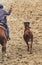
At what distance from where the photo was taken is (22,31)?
11078 millimetres

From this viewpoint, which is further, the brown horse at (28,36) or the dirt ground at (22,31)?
the brown horse at (28,36)

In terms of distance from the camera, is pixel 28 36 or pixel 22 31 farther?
pixel 22 31

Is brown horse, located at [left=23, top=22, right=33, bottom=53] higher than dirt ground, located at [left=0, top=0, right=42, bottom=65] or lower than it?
higher

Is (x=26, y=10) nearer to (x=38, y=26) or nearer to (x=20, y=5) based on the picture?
(x=20, y=5)

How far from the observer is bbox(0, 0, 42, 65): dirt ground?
8.49 m

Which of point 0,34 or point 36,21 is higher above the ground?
point 0,34

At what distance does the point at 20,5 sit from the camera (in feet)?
48.1

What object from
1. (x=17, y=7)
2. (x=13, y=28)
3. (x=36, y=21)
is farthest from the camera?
(x=17, y=7)

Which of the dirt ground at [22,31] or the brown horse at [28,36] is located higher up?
the brown horse at [28,36]

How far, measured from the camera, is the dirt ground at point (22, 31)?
334 inches

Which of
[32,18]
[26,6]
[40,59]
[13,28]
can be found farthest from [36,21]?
[40,59]

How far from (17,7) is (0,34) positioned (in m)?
6.42

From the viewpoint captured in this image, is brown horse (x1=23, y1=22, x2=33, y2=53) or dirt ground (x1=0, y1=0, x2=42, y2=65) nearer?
dirt ground (x1=0, y1=0, x2=42, y2=65)

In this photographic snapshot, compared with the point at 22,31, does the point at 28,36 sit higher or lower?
higher
